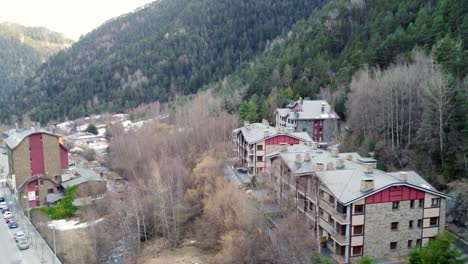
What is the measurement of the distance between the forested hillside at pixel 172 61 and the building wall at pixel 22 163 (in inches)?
3886

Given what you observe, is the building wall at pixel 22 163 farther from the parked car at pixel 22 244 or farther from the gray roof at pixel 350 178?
the gray roof at pixel 350 178

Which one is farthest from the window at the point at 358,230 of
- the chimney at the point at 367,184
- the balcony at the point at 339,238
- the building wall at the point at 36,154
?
the building wall at the point at 36,154

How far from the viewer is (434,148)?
37781 millimetres

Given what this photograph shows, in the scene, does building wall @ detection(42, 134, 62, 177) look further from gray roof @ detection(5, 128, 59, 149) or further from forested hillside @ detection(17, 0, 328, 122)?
forested hillside @ detection(17, 0, 328, 122)

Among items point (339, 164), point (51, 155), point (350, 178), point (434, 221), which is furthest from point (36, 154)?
point (434, 221)

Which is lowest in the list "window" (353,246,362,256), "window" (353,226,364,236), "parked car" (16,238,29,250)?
"parked car" (16,238,29,250)

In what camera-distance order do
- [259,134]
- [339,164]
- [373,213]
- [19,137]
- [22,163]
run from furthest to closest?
[259,134], [19,137], [22,163], [339,164], [373,213]

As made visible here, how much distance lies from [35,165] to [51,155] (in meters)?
2.25

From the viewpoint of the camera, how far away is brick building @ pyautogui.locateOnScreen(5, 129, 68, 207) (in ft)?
171

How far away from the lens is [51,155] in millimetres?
54219

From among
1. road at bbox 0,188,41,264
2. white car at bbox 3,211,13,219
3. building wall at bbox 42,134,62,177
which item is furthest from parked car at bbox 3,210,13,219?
building wall at bbox 42,134,62,177

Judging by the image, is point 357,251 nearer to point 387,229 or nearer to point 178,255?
point 387,229

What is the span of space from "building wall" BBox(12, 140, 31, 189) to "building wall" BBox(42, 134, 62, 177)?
6.55 feet

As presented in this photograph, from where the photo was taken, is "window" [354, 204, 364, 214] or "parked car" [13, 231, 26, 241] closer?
"window" [354, 204, 364, 214]
